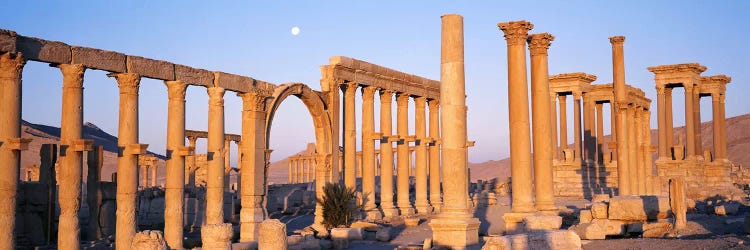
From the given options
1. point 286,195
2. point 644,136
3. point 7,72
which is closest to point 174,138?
point 7,72

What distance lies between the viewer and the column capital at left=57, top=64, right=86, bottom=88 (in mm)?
20203

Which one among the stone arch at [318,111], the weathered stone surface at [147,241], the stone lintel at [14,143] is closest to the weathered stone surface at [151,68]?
the stone lintel at [14,143]

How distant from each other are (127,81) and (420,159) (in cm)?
1698

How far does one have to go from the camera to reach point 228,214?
35688 millimetres

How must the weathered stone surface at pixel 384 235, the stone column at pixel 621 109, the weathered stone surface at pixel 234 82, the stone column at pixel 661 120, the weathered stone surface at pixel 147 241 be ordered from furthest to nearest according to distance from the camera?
the stone column at pixel 661 120
the stone column at pixel 621 109
the weathered stone surface at pixel 384 235
the weathered stone surface at pixel 234 82
the weathered stone surface at pixel 147 241

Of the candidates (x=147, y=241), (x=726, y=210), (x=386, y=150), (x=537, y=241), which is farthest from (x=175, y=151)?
(x=726, y=210)

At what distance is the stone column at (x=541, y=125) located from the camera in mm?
22953

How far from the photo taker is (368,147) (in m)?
33.1

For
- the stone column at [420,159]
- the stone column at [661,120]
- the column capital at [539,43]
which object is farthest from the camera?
the stone column at [661,120]

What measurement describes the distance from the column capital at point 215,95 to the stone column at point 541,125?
932 centimetres

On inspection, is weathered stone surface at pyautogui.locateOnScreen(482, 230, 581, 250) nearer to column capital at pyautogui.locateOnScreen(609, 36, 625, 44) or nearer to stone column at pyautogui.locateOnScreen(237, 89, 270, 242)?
stone column at pyautogui.locateOnScreen(237, 89, 270, 242)

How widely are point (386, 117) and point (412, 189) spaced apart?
857 inches

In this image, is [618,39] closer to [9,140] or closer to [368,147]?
[368,147]

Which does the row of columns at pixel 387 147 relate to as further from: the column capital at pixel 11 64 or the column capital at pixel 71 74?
the column capital at pixel 11 64
